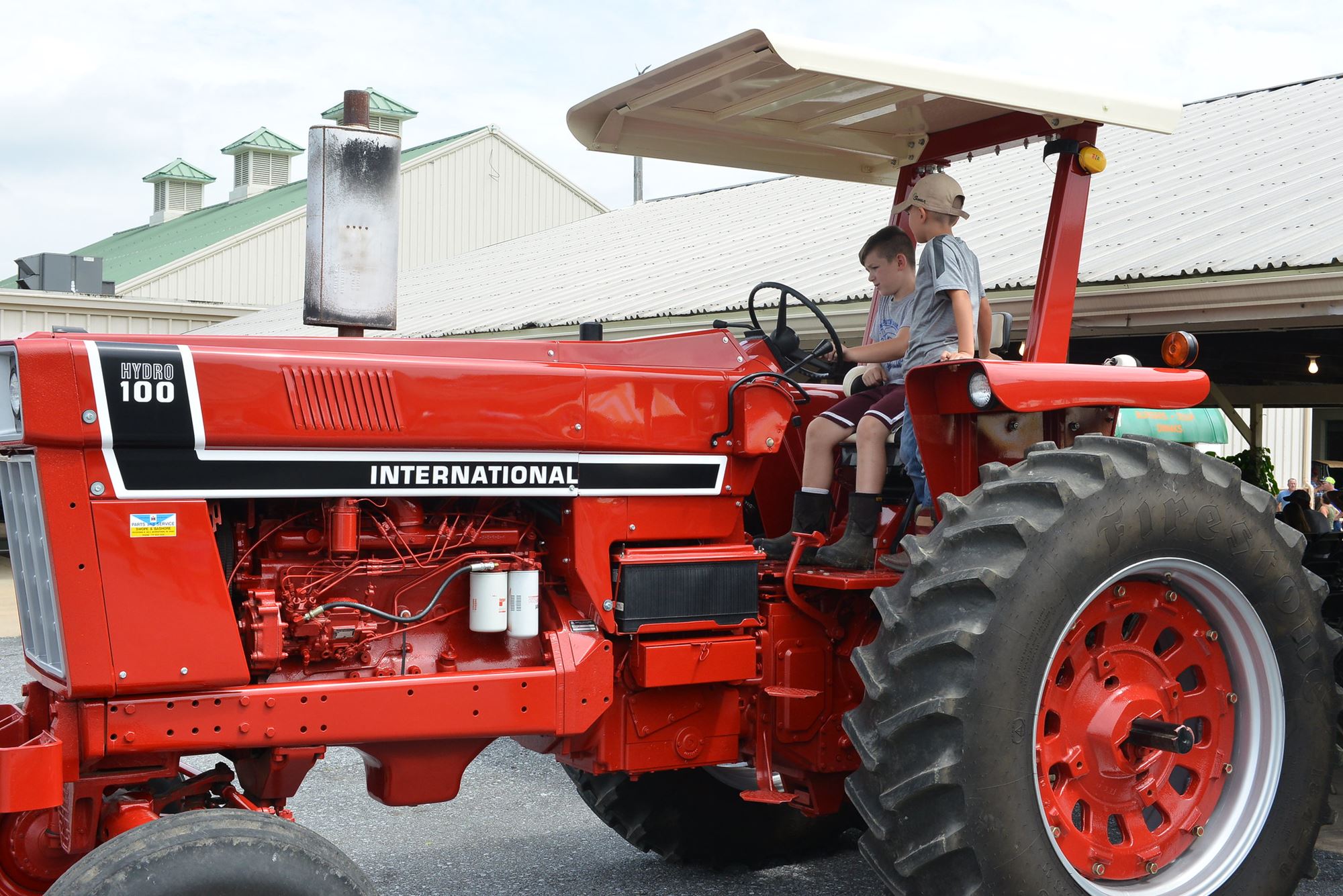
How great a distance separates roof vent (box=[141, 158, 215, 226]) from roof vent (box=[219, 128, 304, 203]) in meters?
2.97

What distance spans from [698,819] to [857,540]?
4.09 feet

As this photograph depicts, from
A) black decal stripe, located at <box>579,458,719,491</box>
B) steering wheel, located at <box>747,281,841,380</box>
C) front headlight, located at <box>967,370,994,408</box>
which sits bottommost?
black decal stripe, located at <box>579,458,719,491</box>

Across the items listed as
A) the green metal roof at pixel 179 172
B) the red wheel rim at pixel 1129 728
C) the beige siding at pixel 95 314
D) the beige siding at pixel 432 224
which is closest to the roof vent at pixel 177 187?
the green metal roof at pixel 179 172

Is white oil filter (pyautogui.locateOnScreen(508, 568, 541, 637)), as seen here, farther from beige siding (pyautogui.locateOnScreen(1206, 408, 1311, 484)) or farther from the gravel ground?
beige siding (pyautogui.locateOnScreen(1206, 408, 1311, 484))

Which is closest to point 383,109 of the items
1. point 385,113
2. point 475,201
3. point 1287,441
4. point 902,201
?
point 385,113

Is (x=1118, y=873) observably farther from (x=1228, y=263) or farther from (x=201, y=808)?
(x=1228, y=263)

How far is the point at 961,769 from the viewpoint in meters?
2.95

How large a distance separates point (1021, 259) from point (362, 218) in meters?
3.51

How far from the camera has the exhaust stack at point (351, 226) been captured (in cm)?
658

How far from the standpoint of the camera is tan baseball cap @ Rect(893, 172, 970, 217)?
390cm

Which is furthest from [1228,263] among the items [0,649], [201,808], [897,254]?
[0,649]

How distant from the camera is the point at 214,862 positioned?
255 cm

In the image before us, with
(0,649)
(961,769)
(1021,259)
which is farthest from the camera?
(0,649)

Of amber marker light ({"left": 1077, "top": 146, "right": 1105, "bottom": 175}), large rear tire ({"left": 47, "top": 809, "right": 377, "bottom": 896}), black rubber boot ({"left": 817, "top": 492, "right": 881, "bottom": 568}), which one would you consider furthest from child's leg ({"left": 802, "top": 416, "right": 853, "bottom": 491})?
large rear tire ({"left": 47, "top": 809, "right": 377, "bottom": 896})
